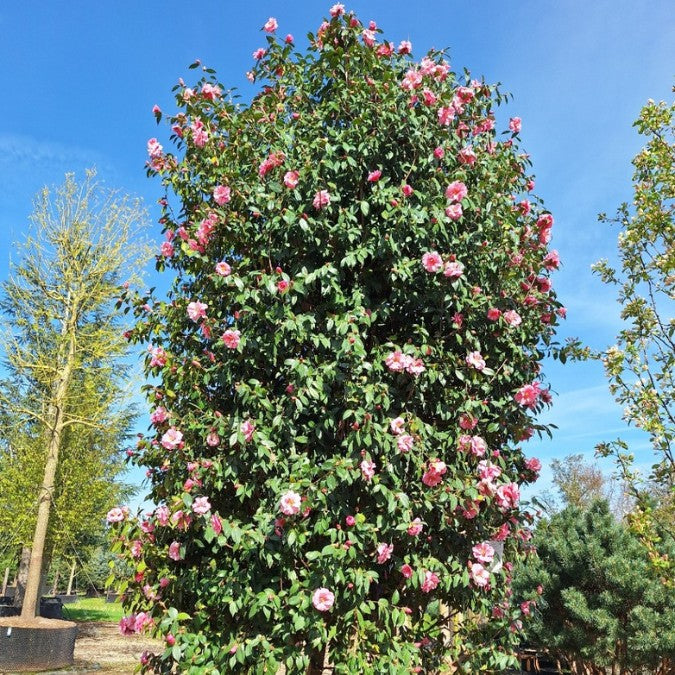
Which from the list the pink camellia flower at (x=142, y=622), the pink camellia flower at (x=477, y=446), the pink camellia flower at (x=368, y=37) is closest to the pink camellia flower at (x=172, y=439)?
the pink camellia flower at (x=142, y=622)

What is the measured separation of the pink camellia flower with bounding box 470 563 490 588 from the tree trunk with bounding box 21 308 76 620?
27.5 feet

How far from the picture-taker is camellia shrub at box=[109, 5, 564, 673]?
118 inches

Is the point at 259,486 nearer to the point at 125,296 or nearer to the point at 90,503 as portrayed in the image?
the point at 125,296

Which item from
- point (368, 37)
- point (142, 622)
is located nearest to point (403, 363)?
point (142, 622)

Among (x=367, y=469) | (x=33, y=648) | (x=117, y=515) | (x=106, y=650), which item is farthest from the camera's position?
(x=106, y=650)

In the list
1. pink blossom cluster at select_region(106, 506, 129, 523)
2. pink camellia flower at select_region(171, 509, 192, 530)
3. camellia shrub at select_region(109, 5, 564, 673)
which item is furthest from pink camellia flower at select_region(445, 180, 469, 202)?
pink blossom cluster at select_region(106, 506, 129, 523)

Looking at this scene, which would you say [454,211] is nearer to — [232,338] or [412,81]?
[412,81]

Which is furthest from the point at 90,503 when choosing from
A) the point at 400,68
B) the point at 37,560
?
the point at 400,68

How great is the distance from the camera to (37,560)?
9227 mm

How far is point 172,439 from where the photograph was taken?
326 cm

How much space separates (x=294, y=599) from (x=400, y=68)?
3365mm

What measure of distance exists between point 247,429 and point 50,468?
26.8 ft

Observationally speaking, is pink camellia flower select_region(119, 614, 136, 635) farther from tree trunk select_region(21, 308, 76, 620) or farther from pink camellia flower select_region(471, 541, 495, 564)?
tree trunk select_region(21, 308, 76, 620)

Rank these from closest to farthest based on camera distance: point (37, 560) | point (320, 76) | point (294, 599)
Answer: point (294, 599), point (320, 76), point (37, 560)
